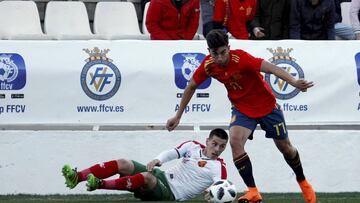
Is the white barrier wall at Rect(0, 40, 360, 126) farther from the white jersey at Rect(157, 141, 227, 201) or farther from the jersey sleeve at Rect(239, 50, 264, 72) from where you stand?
the jersey sleeve at Rect(239, 50, 264, 72)

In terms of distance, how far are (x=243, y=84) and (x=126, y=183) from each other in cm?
154

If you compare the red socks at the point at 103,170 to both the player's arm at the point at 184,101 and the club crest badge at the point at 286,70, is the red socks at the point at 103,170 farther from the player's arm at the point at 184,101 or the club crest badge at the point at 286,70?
the club crest badge at the point at 286,70

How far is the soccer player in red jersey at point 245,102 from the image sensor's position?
1041 cm

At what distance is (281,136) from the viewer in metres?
10.8

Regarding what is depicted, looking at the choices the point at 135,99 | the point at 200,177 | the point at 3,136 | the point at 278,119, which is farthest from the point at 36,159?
the point at 278,119

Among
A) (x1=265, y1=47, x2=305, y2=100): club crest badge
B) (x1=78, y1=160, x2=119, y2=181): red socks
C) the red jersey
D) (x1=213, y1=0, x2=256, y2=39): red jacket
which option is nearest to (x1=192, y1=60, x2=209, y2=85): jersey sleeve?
the red jersey

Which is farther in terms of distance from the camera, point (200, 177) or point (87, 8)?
point (87, 8)

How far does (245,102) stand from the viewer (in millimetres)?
10734

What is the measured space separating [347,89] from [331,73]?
28cm

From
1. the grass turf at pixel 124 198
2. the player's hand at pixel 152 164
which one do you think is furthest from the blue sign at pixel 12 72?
the player's hand at pixel 152 164

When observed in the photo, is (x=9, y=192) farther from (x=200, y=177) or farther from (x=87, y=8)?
(x=87, y=8)

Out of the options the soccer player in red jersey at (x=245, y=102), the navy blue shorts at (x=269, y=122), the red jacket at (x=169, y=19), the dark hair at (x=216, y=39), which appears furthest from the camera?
the red jacket at (x=169, y=19)

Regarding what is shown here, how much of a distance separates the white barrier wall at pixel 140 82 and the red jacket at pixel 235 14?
42.5 inches

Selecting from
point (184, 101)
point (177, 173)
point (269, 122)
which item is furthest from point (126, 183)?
point (269, 122)
